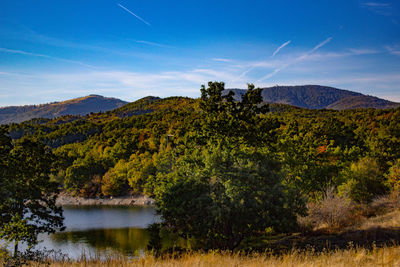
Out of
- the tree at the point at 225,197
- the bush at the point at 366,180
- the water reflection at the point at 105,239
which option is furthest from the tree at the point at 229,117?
the water reflection at the point at 105,239

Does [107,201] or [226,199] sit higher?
[226,199]

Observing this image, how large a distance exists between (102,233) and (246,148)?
32150 millimetres

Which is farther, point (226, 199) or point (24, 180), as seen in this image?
point (24, 180)

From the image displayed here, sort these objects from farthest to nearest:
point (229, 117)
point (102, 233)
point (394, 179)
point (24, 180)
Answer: point (102, 233) < point (394, 179) < point (229, 117) < point (24, 180)

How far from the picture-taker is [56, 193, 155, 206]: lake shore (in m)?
78.9

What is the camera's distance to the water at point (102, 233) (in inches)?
1420

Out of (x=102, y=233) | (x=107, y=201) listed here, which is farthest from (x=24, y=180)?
(x=107, y=201)

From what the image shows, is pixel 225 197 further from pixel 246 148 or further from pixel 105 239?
pixel 105 239

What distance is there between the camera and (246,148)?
20922 mm

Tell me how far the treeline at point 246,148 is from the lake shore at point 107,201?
7.35ft

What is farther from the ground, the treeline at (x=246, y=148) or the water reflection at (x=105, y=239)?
the treeline at (x=246, y=148)

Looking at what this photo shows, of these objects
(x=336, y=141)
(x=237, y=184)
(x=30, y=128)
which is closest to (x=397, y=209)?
(x=237, y=184)

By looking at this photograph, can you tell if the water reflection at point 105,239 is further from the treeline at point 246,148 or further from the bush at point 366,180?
the bush at point 366,180

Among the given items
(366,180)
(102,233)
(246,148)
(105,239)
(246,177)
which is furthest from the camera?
(102,233)
